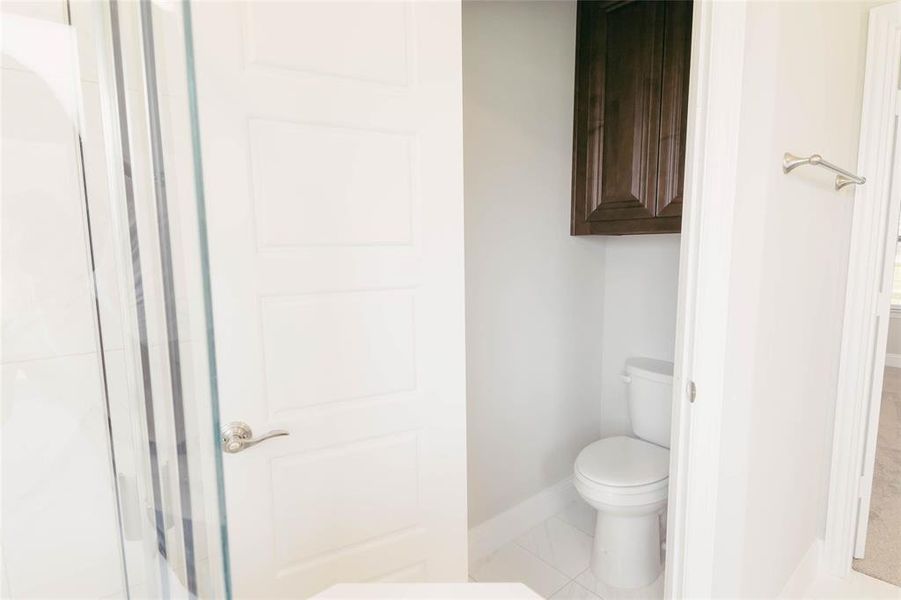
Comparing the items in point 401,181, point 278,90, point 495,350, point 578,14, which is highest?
point 578,14

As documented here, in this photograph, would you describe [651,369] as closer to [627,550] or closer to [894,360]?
[627,550]

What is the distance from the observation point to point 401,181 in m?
1.12

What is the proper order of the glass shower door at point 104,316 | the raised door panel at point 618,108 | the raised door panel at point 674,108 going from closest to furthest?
the glass shower door at point 104,316, the raised door panel at point 674,108, the raised door panel at point 618,108

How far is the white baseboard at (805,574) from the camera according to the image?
5.36ft

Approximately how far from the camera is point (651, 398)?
2033mm

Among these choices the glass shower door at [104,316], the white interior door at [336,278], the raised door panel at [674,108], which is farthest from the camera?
the raised door panel at [674,108]

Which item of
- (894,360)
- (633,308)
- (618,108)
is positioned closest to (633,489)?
(633,308)

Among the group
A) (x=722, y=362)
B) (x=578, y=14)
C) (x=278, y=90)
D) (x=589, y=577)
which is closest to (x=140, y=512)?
(x=278, y=90)

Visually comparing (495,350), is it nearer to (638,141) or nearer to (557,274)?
(557,274)

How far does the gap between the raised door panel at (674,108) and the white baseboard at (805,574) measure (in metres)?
1.30

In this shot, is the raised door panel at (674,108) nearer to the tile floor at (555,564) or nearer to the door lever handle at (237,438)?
the tile floor at (555,564)

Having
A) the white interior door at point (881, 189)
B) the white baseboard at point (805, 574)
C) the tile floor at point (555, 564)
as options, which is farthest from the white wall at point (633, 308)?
the white baseboard at point (805, 574)

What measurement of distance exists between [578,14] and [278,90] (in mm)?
1566

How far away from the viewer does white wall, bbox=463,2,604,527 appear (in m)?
1.80
